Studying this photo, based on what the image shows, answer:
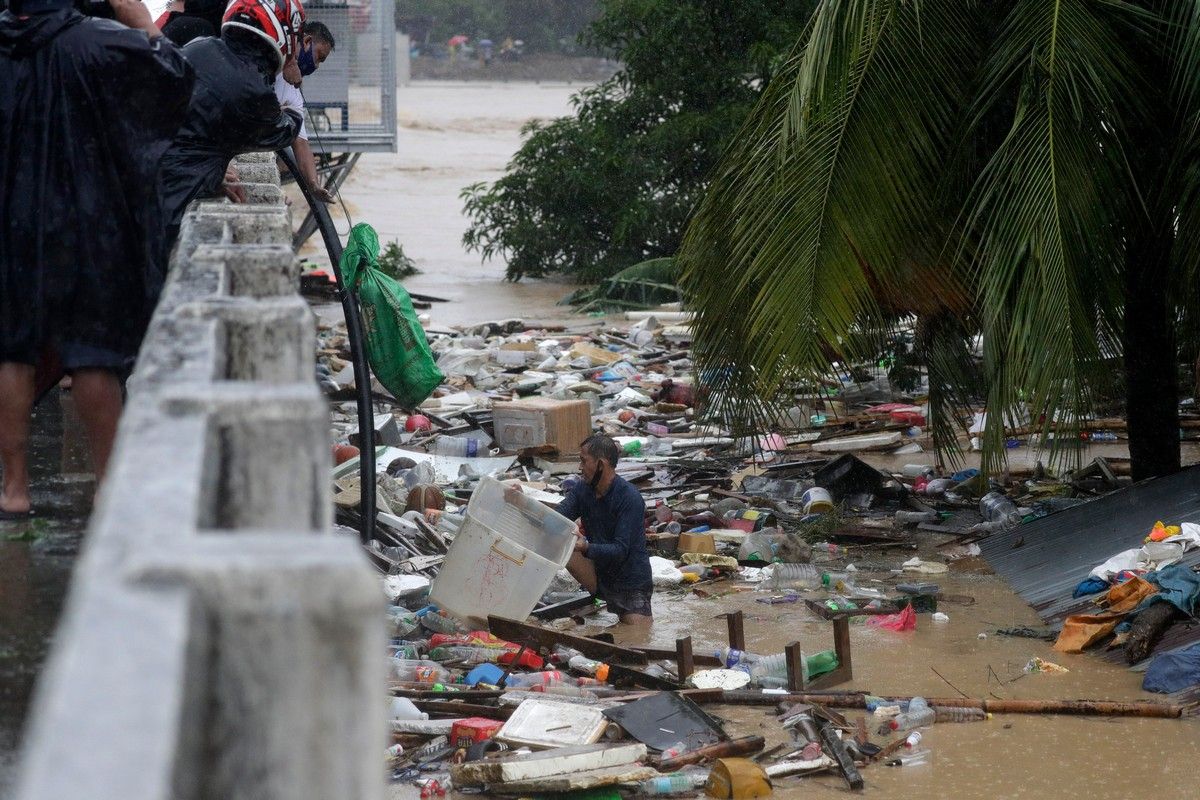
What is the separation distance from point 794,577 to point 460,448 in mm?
4686

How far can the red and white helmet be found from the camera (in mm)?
5719

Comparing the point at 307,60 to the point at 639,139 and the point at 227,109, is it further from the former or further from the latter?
the point at 639,139

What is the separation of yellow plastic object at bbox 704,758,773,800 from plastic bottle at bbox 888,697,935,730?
1.04 metres

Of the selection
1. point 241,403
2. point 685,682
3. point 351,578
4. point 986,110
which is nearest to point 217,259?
point 241,403

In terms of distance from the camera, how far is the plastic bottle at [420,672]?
712cm

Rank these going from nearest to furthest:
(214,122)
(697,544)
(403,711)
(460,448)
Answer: (214,122) < (403,711) < (697,544) < (460,448)

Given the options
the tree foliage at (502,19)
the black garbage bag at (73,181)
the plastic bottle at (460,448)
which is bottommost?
the plastic bottle at (460,448)

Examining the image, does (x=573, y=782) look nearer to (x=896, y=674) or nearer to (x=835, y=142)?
(x=896, y=674)

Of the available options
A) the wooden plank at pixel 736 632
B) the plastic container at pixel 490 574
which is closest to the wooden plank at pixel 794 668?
the wooden plank at pixel 736 632

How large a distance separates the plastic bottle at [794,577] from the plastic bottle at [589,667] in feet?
8.44

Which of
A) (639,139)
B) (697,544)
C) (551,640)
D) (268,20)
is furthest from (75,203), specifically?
(639,139)

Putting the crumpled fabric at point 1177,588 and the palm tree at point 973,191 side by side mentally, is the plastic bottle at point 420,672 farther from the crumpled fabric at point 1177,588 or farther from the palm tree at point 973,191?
the crumpled fabric at point 1177,588

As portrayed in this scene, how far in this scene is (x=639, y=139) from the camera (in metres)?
24.1

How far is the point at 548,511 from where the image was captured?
822cm
